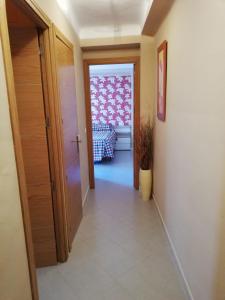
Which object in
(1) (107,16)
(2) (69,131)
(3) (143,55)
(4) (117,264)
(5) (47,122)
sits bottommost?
(4) (117,264)

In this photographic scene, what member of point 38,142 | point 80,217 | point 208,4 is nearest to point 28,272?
point 38,142

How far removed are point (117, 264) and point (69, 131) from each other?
1.37m

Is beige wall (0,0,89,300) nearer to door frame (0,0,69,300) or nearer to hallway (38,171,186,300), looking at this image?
door frame (0,0,69,300)

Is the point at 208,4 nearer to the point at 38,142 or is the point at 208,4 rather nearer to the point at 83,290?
the point at 38,142

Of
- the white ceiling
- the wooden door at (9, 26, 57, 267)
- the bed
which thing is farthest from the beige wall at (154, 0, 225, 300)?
the bed

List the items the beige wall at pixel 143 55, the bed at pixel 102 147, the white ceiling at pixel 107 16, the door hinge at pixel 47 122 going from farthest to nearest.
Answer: the bed at pixel 102 147 → the beige wall at pixel 143 55 → the white ceiling at pixel 107 16 → the door hinge at pixel 47 122

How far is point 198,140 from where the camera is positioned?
1.36 metres

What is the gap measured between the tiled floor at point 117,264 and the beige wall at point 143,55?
60.6 inches

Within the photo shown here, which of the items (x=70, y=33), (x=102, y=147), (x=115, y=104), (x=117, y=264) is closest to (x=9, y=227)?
(x=117, y=264)

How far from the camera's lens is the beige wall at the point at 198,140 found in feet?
3.60

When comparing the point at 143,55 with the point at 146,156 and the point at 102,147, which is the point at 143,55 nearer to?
the point at 146,156

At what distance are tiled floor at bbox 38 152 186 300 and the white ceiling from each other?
2.34 meters

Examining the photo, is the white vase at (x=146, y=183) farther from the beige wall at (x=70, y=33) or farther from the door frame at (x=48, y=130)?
the door frame at (x=48, y=130)

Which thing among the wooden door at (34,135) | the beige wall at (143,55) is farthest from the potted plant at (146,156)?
the wooden door at (34,135)
